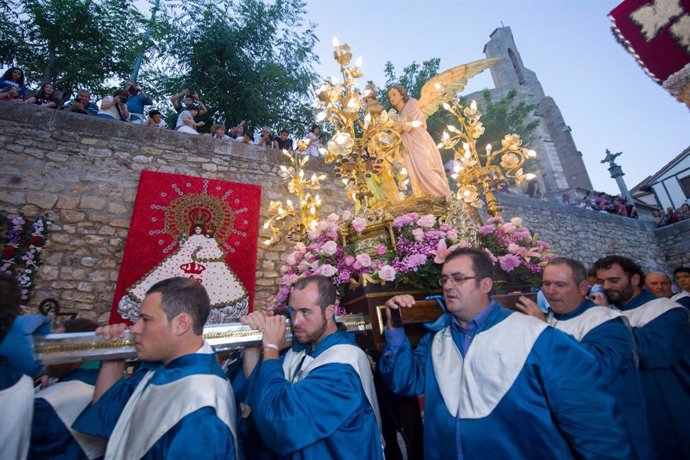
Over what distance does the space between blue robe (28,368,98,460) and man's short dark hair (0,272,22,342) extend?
79 centimetres

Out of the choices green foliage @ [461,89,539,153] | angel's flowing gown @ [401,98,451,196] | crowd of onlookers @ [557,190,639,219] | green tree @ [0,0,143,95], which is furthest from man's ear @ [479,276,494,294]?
green foliage @ [461,89,539,153]

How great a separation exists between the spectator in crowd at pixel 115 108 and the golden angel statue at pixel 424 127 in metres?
5.82

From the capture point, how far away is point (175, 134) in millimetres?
7031

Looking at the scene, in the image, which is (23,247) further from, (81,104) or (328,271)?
(328,271)

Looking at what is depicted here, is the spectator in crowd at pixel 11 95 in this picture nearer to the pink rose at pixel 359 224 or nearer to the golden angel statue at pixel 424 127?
the golden angel statue at pixel 424 127

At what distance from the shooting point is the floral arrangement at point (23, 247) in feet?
16.6

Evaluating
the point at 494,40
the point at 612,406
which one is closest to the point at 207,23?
the point at 612,406

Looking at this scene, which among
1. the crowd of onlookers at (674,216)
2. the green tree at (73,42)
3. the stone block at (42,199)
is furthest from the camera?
the crowd of onlookers at (674,216)

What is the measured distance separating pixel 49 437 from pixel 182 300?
45.8 inches

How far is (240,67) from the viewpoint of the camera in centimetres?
1160

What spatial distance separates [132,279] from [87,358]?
15.1ft

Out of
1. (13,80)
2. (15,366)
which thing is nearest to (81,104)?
(13,80)

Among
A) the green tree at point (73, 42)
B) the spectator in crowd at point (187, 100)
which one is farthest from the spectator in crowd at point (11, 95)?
the green tree at point (73, 42)

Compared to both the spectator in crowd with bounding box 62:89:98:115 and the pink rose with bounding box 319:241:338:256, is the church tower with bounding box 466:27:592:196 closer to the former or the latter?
the pink rose with bounding box 319:241:338:256
